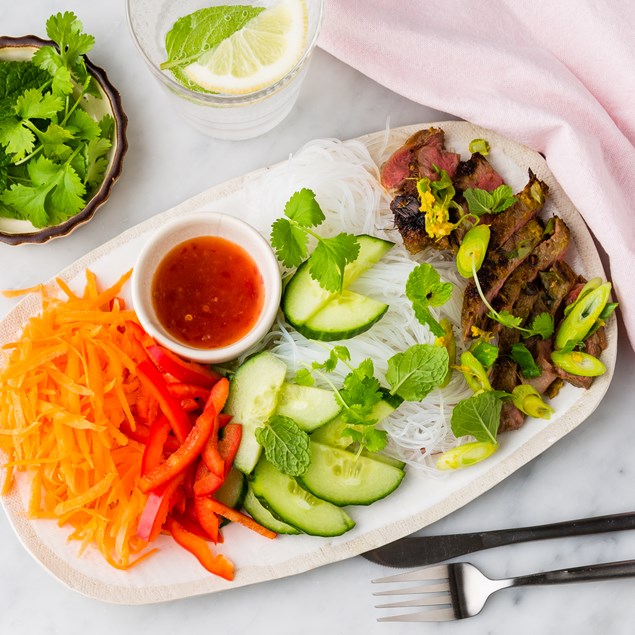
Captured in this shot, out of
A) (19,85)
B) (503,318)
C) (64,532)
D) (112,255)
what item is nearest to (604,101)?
(503,318)

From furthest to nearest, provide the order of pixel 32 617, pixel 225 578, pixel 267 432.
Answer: pixel 32 617
pixel 225 578
pixel 267 432

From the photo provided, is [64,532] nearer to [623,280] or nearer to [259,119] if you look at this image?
[259,119]

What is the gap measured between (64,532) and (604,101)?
3600mm

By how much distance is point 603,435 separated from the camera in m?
4.02

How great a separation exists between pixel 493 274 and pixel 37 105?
95.9 inches

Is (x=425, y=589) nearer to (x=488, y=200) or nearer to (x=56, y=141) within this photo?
(x=488, y=200)

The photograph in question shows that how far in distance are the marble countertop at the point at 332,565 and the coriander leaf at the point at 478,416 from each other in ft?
2.00

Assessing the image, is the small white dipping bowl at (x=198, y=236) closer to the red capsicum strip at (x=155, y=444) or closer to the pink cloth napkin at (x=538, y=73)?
the red capsicum strip at (x=155, y=444)

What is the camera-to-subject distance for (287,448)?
3314mm

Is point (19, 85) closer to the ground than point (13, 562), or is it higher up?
higher up

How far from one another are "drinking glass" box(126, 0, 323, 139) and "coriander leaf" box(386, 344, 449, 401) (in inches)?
58.0

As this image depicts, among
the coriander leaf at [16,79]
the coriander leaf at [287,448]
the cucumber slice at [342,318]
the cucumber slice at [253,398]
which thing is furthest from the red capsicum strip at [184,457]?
the coriander leaf at [16,79]

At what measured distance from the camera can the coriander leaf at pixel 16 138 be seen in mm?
3633

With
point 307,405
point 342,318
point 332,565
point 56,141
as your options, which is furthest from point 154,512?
point 56,141
